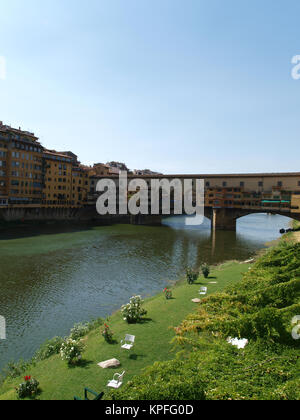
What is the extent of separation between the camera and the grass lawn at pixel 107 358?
30.7ft

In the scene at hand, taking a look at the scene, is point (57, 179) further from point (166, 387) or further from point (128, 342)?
point (166, 387)

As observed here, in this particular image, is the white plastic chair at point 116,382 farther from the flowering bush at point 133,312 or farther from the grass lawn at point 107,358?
the flowering bush at point 133,312

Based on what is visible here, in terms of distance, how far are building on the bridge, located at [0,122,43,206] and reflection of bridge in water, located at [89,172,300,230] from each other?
114 ft

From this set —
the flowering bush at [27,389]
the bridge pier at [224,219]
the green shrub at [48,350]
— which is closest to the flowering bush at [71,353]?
the flowering bush at [27,389]

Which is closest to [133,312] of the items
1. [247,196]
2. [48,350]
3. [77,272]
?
[48,350]

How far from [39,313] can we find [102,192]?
70.7m

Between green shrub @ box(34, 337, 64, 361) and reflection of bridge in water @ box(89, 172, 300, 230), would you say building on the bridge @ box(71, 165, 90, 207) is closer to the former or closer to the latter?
reflection of bridge in water @ box(89, 172, 300, 230)

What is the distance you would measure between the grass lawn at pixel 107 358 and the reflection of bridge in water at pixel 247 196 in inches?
2002

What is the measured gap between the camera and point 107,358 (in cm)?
1106

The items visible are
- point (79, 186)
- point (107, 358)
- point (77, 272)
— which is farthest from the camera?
point (79, 186)

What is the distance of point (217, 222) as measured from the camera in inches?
2653

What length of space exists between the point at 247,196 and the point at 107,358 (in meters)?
60.1

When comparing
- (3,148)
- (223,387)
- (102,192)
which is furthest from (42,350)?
(102,192)
